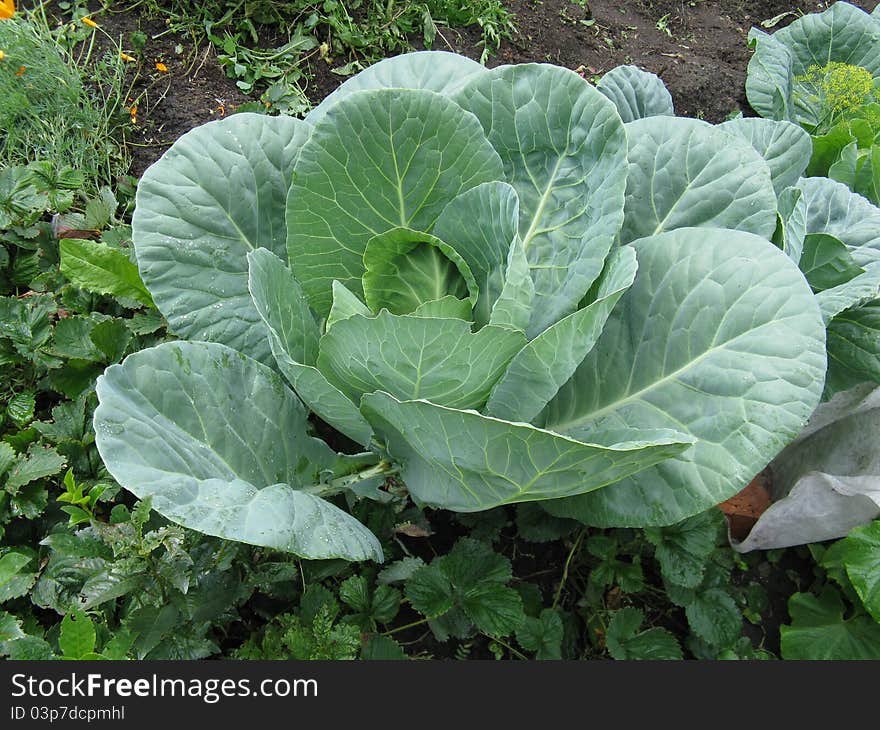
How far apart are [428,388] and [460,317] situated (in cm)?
22

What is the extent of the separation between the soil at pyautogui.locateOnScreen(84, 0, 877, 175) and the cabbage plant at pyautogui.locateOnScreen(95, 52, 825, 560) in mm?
1214

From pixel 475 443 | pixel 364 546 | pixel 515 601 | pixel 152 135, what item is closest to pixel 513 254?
pixel 475 443

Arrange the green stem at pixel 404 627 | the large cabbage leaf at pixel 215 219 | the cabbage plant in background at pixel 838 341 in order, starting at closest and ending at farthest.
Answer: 1. the large cabbage leaf at pixel 215 219
2. the green stem at pixel 404 627
3. the cabbage plant in background at pixel 838 341

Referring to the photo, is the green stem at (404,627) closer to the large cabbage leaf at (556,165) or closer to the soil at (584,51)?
the large cabbage leaf at (556,165)

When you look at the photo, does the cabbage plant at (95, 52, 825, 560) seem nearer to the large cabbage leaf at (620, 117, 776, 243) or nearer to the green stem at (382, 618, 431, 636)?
the large cabbage leaf at (620, 117, 776, 243)

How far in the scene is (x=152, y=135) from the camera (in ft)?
8.69

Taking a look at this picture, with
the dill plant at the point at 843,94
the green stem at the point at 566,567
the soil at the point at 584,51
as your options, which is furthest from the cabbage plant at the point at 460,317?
the dill plant at the point at 843,94

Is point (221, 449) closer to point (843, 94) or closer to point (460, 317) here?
point (460, 317)

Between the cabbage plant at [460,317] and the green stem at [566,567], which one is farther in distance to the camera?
the green stem at [566,567]

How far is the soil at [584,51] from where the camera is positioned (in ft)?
8.99

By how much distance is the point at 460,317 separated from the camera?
4.89 ft

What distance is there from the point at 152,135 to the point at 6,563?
1.70 meters

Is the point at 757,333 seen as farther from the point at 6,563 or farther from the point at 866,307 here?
the point at 6,563

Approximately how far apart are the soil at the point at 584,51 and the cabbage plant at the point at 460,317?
121 centimetres
